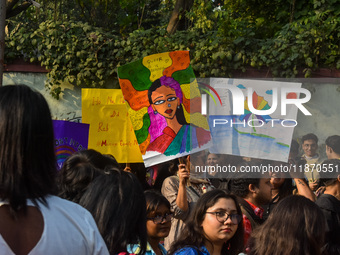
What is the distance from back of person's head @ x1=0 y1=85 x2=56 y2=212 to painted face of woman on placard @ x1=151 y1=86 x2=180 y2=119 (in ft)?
14.6

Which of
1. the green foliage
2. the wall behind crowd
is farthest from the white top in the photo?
the green foliage

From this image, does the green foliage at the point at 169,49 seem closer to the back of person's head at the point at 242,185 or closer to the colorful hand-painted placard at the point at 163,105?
the colorful hand-painted placard at the point at 163,105

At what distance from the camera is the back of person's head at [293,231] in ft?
9.26

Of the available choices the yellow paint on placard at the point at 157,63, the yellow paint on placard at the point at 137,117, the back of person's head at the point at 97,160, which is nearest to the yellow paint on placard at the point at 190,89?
the yellow paint on placard at the point at 157,63

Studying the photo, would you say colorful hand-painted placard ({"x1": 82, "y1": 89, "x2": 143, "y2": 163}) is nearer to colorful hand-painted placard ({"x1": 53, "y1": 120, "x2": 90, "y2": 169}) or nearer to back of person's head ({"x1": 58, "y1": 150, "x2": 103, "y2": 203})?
colorful hand-painted placard ({"x1": 53, "y1": 120, "x2": 90, "y2": 169})

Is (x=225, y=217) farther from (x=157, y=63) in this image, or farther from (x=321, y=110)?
(x=321, y=110)

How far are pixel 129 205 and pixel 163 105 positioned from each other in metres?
3.77

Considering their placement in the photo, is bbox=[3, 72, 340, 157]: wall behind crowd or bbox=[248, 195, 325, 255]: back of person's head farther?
bbox=[3, 72, 340, 157]: wall behind crowd

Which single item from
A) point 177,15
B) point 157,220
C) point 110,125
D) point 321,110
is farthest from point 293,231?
point 177,15

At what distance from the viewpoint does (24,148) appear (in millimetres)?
1652

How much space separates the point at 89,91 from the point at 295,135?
7.97 feet

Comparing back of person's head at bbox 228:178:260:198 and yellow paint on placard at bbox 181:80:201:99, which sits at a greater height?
yellow paint on placard at bbox 181:80:201:99

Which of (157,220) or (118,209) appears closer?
(118,209)

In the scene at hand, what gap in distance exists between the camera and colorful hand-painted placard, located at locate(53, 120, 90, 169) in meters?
5.79
